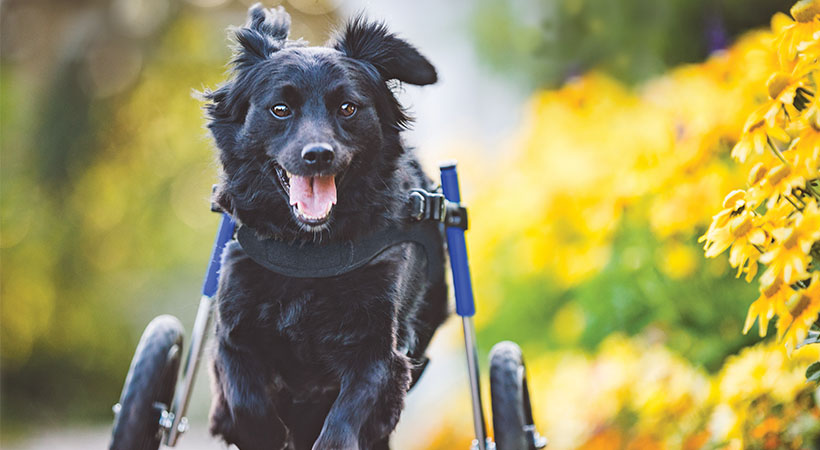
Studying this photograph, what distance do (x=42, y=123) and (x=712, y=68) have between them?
4.87 m

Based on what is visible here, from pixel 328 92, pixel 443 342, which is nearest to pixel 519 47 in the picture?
pixel 443 342

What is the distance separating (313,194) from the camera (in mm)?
1978

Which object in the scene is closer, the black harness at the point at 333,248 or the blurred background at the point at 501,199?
the black harness at the point at 333,248

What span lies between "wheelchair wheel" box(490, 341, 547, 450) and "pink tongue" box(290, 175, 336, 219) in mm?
766

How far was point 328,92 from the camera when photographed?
200 centimetres

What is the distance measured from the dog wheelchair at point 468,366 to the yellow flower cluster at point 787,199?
0.74 meters

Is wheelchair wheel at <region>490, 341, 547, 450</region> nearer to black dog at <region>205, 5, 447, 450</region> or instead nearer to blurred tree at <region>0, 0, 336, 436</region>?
black dog at <region>205, 5, 447, 450</region>

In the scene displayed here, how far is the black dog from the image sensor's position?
1973mm

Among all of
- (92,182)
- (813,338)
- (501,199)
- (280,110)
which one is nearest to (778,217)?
(813,338)

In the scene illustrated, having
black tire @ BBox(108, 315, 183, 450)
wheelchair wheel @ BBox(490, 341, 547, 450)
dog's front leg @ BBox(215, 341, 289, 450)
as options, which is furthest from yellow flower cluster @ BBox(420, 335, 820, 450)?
black tire @ BBox(108, 315, 183, 450)

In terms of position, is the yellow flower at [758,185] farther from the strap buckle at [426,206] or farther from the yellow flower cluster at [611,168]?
the strap buckle at [426,206]

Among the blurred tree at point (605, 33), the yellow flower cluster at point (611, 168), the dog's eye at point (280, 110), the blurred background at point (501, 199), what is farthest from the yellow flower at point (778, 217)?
the blurred tree at point (605, 33)

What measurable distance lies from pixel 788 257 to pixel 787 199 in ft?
0.70

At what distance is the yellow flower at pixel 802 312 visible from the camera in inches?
64.6
